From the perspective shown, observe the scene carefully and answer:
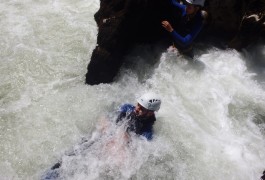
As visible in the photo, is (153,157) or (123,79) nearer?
(153,157)

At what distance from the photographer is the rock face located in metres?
→ 6.53

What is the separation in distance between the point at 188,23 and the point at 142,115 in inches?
87.3

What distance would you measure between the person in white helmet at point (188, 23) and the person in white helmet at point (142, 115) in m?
1.55

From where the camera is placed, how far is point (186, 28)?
6.57m

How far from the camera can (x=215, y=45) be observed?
7719 millimetres

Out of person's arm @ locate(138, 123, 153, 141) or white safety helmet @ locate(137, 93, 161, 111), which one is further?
person's arm @ locate(138, 123, 153, 141)

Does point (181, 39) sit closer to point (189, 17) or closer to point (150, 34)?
point (189, 17)

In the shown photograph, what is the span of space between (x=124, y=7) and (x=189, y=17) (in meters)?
1.33

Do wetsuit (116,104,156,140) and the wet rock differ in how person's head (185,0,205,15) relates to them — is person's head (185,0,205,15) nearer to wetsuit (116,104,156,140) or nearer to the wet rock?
the wet rock

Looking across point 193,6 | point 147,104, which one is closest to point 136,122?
point 147,104

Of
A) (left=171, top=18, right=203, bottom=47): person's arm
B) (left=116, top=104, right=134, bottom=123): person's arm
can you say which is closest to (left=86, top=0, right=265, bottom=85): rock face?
(left=171, top=18, right=203, bottom=47): person's arm

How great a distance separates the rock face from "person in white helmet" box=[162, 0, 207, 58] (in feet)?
1.30

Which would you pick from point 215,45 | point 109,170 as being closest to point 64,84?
point 109,170

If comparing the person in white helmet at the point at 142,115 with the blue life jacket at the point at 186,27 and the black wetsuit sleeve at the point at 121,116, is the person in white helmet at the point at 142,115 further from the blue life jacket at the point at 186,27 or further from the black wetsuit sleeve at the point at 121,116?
the blue life jacket at the point at 186,27
